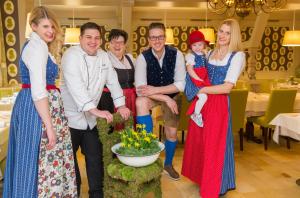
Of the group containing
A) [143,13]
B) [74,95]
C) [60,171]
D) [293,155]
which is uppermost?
[143,13]

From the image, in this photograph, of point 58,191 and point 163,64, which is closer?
point 58,191

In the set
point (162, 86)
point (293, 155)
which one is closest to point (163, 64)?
point (162, 86)

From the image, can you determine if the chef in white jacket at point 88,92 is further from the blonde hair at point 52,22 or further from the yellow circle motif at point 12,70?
the yellow circle motif at point 12,70

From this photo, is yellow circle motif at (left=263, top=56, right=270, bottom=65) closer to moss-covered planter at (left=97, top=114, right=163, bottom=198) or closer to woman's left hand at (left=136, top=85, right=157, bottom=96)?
woman's left hand at (left=136, top=85, right=157, bottom=96)

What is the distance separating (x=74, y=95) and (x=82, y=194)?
1.12 m

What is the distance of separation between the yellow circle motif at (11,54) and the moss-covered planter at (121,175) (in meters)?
4.09

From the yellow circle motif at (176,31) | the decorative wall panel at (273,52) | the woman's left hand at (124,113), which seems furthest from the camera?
the decorative wall panel at (273,52)

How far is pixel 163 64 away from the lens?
3047mm

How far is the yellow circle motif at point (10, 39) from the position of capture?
5.70 meters

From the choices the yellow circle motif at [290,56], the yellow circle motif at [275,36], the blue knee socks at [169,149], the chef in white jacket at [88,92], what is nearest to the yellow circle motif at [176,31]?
the yellow circle motif at [275,36]

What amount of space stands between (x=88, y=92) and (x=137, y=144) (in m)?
0.54

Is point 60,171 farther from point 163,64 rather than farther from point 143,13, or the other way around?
point 143,13

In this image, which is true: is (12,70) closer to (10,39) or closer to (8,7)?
(10,39)

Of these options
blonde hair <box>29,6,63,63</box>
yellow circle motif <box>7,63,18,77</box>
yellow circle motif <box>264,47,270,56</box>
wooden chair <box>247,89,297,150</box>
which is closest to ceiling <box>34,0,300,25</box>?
yellow circle motif <box>264,47,270,56</box>
